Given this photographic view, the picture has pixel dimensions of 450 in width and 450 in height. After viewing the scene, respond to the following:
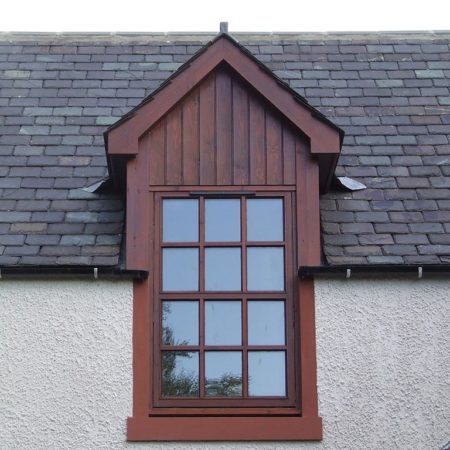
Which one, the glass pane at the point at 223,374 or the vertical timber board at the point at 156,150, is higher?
the vertical timber board at the point at 156,150

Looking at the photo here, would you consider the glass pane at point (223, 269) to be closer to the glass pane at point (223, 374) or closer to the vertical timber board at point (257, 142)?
the glass pane at point (223, 374)

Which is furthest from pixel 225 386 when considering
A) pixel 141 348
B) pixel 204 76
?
pixel 204 76

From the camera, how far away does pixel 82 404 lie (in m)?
7.57

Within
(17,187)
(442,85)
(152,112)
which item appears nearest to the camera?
(152,112)

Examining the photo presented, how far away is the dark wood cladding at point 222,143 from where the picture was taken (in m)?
8.23

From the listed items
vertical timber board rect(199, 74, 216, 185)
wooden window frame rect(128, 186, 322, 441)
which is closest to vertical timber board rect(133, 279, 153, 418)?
wooden window frame rect(128, 186, 322, 441)

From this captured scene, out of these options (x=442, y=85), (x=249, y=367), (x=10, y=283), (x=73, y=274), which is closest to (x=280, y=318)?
(x=249, y=367)

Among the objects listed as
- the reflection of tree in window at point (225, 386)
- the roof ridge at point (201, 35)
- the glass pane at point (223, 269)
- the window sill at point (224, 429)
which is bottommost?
the window sill at point (224, 429)

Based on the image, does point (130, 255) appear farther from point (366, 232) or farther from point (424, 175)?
point (424, 175)

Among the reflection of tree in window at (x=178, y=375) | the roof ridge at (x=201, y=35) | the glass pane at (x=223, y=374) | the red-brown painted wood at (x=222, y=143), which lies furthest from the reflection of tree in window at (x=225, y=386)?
the roof ridge at (x=201, y=35)

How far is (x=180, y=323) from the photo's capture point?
7.84m

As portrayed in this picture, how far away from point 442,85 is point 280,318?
3.75 metres

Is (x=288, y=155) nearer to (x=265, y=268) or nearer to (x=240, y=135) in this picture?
(x=240, y=135)
